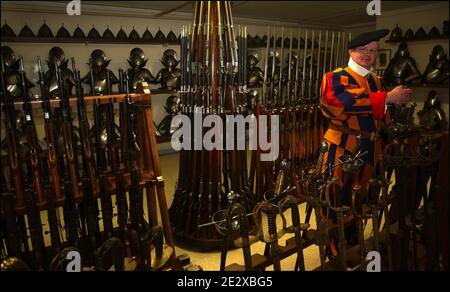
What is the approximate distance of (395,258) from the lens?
1.50 metres

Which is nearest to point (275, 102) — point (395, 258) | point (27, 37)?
point (395, 258)

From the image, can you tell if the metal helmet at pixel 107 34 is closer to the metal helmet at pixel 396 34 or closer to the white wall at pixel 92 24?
the white wall at pixel 92 24

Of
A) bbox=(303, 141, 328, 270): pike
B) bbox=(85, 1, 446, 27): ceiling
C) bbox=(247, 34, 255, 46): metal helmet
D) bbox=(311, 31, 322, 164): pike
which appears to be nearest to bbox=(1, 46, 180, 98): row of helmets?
bbox=(85, 1, 446, 27): ceiling

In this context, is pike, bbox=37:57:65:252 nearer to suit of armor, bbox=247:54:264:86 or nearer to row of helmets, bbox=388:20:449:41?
row of helmets, bbox=388:20:449:41

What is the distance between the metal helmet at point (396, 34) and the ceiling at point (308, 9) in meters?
0.17

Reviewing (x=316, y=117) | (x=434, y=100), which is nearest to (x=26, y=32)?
(x=316, y=117)

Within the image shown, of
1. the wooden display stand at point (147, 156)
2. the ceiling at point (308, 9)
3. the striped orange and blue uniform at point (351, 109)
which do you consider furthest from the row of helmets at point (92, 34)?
the striped orange and blue uniform at point (351, 109)

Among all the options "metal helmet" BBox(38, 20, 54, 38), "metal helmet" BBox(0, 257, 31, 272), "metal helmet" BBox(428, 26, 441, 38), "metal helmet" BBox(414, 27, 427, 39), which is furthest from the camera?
"metal helmet" BBox(38, 20, 54, 38)

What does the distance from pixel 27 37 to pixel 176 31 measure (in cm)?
181

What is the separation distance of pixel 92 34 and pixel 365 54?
323 centimetres

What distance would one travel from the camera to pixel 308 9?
3.11m

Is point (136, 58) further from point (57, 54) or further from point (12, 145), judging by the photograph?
point (12, 145)

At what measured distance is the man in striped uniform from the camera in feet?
6.02
